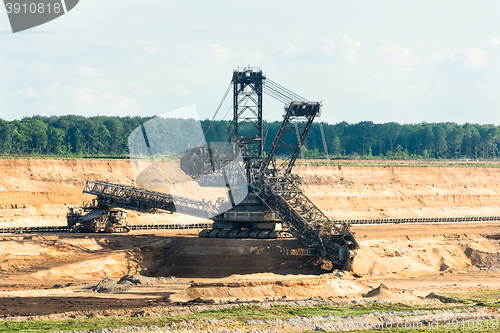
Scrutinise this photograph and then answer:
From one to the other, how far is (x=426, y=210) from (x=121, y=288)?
81.2m

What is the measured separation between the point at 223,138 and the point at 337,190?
35.4m

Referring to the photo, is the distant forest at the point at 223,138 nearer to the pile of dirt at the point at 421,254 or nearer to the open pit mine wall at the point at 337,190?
the open pit mine wall at the point at 337,190

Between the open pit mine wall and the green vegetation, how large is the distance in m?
54.6

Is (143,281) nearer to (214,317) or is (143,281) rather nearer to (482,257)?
(214,317)

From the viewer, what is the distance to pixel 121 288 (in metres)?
43.4

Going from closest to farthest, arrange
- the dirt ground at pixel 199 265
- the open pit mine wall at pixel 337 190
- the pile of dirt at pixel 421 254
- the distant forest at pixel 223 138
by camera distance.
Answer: the dirt ground at pixel 199 265
the pile of dirt at pixel 421 254
the open pit mine wall at pixel 337 190
the distant forest at pixel 223 138

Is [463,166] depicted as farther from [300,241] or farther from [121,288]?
[121,288]

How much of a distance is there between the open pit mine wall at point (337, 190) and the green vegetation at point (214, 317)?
179 feet

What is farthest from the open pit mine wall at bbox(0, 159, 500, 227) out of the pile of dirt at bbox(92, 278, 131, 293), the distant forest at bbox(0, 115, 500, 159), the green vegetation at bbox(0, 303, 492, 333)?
the green vegetation at bbox(0, 303, 492, 333)

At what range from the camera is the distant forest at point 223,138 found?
143375 millimetres

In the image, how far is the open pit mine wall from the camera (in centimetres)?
9250

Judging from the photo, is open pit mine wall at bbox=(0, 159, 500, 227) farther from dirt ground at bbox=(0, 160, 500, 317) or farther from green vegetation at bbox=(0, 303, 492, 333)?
green vegetation at bbox=(0, 303, 492, 333)

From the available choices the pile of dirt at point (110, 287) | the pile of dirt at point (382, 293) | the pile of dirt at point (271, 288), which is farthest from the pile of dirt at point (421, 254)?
the pile of dirt at point (110, 287)

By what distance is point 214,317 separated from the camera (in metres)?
33.9
